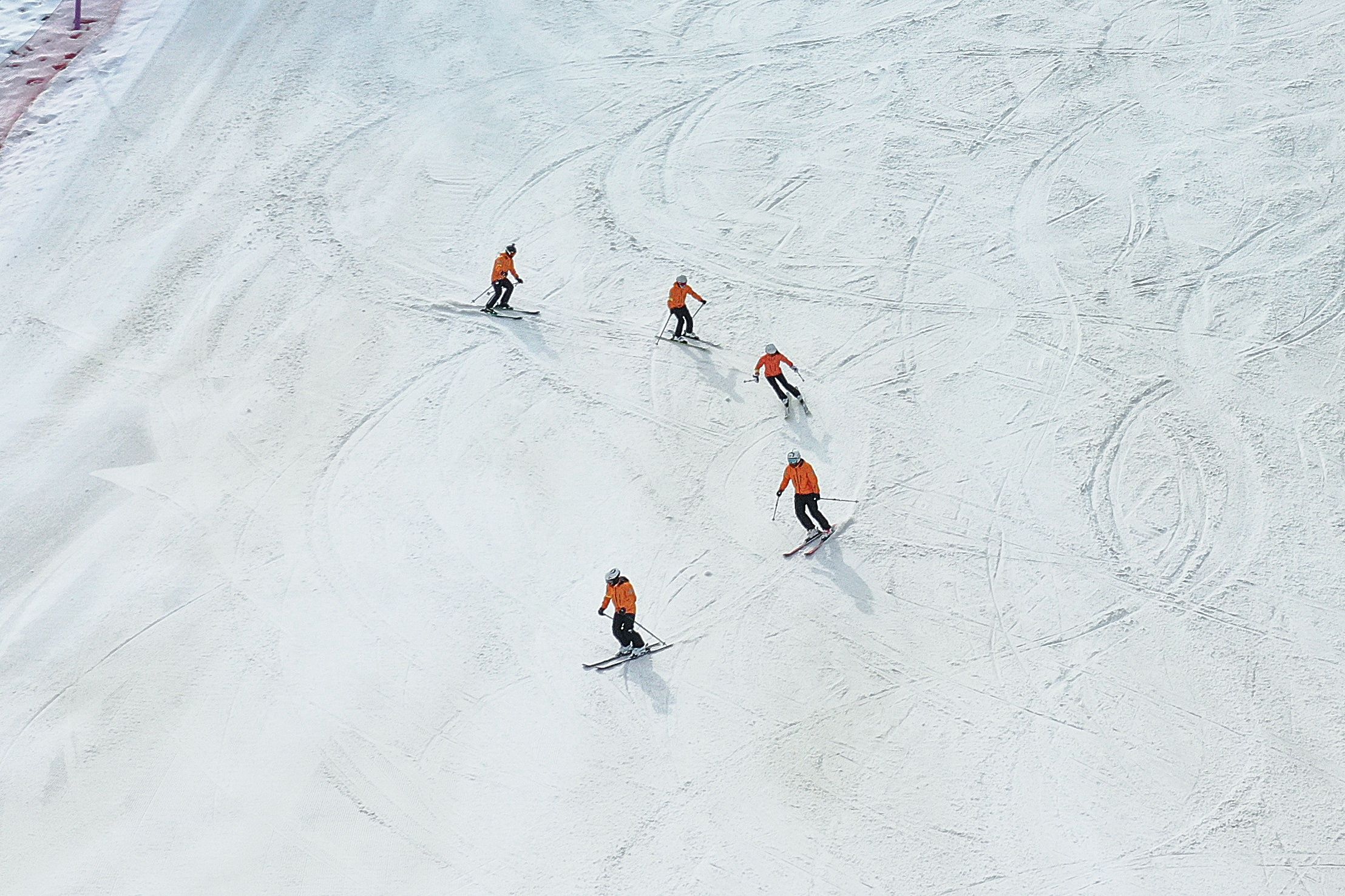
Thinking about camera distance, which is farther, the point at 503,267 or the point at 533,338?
the point at 533,338

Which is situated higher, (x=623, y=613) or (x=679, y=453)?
(x=679, y=453)

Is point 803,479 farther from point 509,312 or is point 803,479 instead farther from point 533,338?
point 509,312

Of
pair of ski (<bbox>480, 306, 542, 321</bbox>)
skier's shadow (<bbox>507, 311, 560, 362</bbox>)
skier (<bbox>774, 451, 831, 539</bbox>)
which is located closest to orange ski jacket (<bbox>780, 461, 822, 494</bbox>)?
skier (<bbox>774, 451, 831, 539</bbox>)

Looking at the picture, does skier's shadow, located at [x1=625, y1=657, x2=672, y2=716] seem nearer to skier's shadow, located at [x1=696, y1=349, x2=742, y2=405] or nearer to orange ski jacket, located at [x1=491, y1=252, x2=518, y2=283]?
skier's shadow, located at [x1=696, y1=349, x2=742, y2=405]

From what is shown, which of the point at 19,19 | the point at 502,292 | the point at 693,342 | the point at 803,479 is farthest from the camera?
the point at 19,19

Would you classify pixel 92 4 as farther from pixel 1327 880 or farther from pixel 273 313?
pixel 1327 880

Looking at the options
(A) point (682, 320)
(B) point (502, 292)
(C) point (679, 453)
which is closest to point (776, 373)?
(C) point (679, 453)
